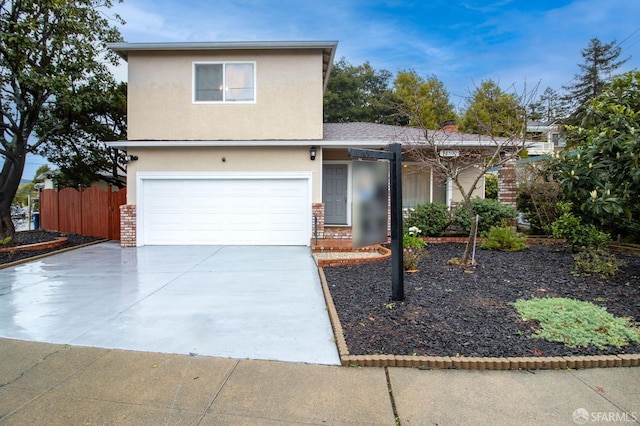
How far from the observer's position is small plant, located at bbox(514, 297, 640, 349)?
12.8ft

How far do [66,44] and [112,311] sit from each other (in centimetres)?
1003

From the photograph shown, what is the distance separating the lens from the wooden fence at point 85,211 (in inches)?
513

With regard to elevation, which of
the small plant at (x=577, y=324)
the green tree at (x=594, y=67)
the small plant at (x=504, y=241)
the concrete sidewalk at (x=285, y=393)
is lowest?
the concrete sidewalk at (x=285, y=393)

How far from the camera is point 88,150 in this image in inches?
614

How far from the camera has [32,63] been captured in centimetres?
1076

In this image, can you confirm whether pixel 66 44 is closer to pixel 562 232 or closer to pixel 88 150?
pixel 88 150

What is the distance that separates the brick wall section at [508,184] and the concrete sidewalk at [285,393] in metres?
8.99

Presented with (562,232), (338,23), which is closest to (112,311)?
(562,232)

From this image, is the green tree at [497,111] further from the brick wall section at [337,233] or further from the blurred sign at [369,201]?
the brick wall section at [337,233]

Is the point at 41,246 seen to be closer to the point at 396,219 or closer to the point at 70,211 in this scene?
the point at 70,211

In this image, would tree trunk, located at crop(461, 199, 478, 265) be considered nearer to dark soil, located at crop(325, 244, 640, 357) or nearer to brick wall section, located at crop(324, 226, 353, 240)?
dark soil, located at crop(325, 244, 640, 357)

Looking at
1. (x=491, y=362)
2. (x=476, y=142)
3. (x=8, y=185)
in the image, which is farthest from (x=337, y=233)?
(x=8, y=185)

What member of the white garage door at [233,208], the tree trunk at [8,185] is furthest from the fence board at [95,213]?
the white garage door at [233,208]

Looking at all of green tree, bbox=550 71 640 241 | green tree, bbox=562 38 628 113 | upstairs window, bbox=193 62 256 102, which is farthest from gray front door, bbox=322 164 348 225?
green tree, bbox=562 38 628 113
